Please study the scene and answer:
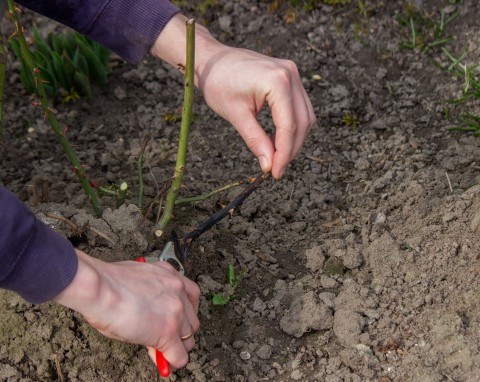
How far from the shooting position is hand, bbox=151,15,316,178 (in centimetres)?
211

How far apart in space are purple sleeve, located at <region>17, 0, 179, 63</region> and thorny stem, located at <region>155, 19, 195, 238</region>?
341 mm

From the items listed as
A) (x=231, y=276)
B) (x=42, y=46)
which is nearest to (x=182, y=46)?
(x=231, y=276)

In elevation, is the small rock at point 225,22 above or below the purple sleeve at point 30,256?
below

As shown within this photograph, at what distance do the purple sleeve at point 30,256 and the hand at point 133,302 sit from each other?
3 cm

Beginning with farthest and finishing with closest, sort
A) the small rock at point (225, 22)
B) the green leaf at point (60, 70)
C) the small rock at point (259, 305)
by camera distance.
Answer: the small rock at point (225, 22) < the green leaf at point (60, 70) < the small rock at point (259, 305)

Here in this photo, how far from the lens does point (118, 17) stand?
2.42 meters

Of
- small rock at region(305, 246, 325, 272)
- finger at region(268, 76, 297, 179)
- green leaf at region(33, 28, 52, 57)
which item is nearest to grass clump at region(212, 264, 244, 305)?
small rock at region(305, 246, 325, 272)

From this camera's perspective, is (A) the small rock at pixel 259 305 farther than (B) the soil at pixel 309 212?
Yes

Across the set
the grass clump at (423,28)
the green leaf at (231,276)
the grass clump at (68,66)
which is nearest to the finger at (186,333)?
the green leaf at (231,276)

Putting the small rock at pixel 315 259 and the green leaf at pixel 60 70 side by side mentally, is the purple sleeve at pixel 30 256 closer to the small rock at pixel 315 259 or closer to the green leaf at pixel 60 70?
the small rock at pixel 315 259

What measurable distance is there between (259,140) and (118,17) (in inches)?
25.0

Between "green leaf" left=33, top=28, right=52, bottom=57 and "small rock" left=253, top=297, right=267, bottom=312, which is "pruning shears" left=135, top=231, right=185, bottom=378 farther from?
"green leaf" left=33, top=28, right=52, bottom=57

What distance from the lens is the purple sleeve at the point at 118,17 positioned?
240 centimetres

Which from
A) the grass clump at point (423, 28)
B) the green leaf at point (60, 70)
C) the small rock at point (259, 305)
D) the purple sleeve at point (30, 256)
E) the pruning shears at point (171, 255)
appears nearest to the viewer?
the purple sleeve at point (30, 256)
